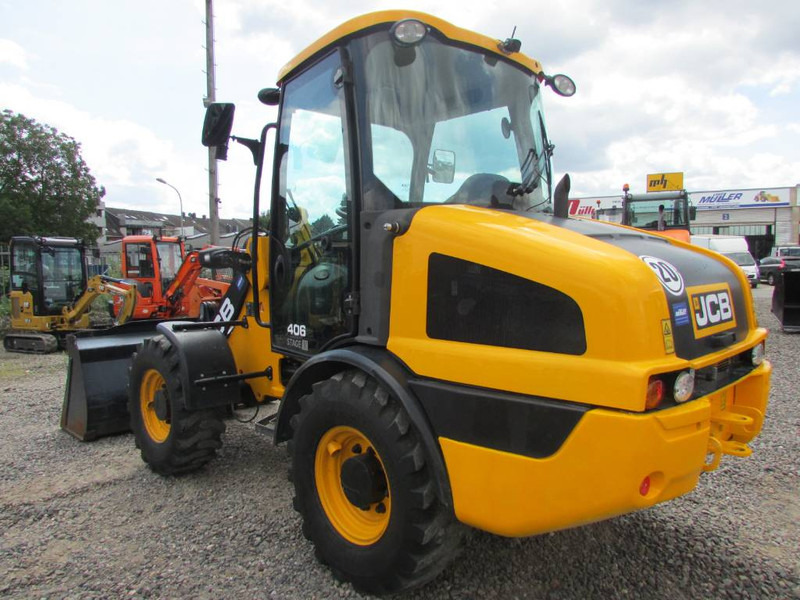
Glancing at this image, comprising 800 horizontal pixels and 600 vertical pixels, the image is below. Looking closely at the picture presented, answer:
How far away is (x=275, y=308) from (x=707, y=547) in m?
2.82

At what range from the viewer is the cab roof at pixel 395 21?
8.89 feet

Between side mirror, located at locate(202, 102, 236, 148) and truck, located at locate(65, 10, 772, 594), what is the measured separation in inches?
A: 0.5

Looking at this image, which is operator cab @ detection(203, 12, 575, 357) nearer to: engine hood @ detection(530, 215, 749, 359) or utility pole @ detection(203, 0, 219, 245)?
engine hood @ detection(530, 215, 749, 359)

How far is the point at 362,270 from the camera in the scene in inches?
109

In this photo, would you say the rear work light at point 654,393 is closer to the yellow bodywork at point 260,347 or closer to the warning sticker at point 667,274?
the warning sticker at point 667,274

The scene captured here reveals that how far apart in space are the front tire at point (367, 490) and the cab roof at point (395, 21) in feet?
5.59

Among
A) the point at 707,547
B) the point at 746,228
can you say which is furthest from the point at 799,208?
the point at 707,547

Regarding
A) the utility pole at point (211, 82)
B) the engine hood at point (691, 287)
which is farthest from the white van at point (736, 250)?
the engine hood at point (691, 287)

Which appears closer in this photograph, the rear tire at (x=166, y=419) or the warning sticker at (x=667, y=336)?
the warning sticker at (x=667, y=336)

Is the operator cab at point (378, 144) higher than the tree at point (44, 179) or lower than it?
lower

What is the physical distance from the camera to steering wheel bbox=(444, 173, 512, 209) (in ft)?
9.23

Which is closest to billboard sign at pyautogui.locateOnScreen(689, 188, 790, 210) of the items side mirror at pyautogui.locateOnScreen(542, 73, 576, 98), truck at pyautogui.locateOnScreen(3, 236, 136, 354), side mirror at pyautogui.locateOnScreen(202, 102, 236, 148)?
truck at pyautogui.locateOnScreen(3, 236, 136, 354)

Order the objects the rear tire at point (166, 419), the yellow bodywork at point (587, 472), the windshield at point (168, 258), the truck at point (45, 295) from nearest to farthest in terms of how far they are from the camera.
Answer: the yellow bodywork at point (587, 472) < the rear tire at point (166, 419) < the truck at point (45, 295) < the windshield at point (168, 258)

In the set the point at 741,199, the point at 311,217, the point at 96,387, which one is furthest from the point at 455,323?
the point at 741,199
